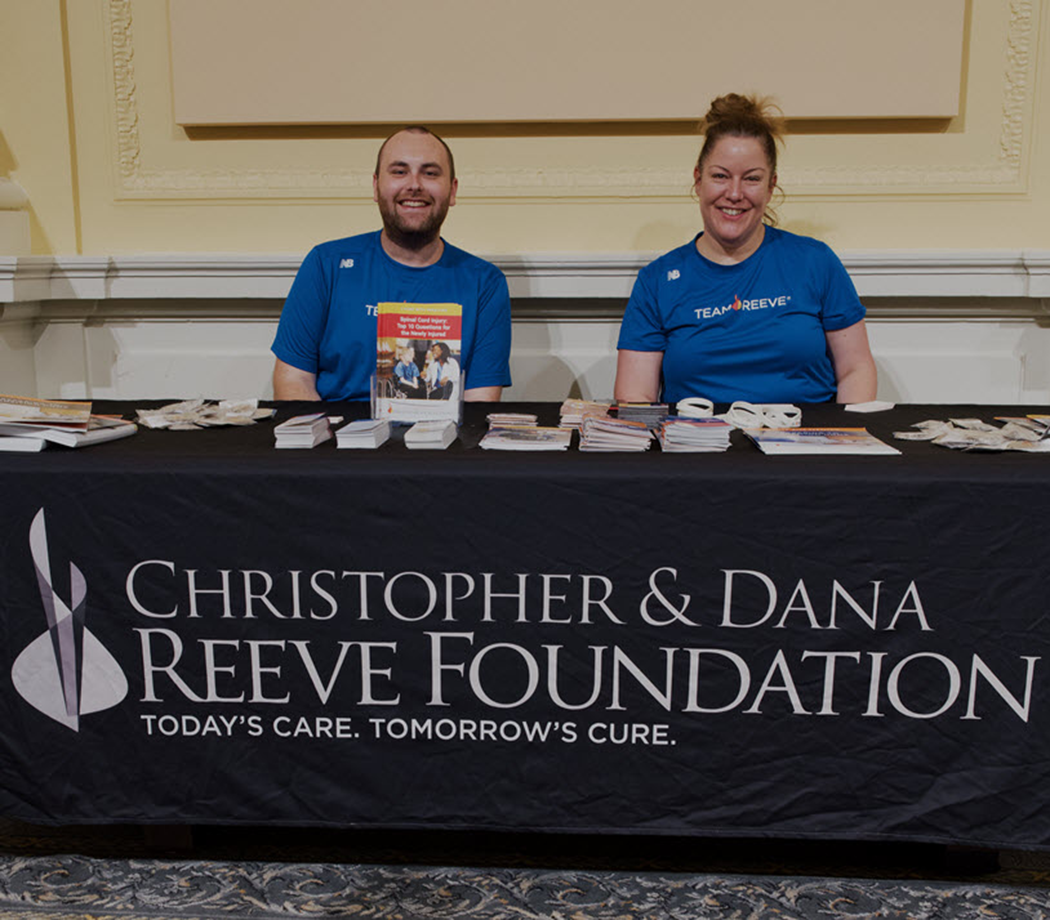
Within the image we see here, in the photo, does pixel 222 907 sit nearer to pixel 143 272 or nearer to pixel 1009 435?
pixel 1009 435

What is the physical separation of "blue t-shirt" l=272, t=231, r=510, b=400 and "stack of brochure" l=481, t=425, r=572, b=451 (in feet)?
2.41

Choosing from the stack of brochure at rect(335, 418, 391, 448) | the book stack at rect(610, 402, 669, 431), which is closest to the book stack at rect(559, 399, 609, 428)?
the book stack at rect(610, 402, 669, 431)

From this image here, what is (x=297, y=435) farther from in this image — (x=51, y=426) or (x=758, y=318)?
(x=758, y=318)

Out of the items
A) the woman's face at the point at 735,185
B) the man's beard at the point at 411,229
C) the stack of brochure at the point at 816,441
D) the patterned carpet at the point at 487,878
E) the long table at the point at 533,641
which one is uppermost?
the woman's face at the point at 735,185

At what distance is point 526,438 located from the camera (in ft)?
4.88

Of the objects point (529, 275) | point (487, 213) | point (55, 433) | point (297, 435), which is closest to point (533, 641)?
point (297, 435)

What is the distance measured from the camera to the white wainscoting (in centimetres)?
268

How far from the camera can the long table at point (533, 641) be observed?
133 centimetres

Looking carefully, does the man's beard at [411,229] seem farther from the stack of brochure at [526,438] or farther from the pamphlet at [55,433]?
the pamphlet at [55,433]

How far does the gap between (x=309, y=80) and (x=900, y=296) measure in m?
1.83

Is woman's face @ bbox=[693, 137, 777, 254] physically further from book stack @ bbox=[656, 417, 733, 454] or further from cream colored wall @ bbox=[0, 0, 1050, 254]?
book stack @ bbox=[656, 417, 733, 454]

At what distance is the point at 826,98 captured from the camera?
2674mm

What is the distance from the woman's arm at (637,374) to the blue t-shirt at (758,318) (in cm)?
5

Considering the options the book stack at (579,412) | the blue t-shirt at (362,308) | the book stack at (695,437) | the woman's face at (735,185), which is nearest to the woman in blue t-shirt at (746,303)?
the woman's face at (735,185)
